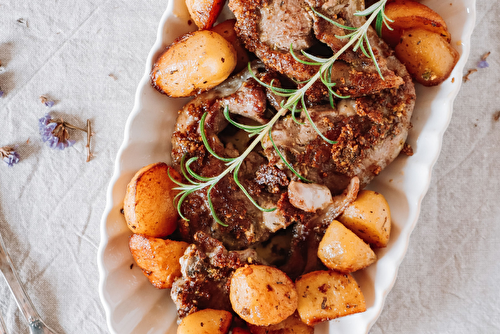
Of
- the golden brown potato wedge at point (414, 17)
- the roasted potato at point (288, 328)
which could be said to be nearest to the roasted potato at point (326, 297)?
the roasted potato at point (288, 328)

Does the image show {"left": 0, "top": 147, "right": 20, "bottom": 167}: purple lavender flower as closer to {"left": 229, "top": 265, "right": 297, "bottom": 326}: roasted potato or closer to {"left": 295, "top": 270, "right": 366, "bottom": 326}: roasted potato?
{"left": 229, "top": 265, "right": 297, "bottom": 326}: roasted potato

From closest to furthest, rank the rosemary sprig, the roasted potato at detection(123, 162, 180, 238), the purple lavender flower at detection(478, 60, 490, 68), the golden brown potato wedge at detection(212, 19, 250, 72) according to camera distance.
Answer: the rosemary sprig
the roasted potato at detection(123, 162, 180, 238)
the golden brown potato wedge at detection(212, 19, 250, 72)
the purple lavender flower at detection(478, 60, 490, 68)

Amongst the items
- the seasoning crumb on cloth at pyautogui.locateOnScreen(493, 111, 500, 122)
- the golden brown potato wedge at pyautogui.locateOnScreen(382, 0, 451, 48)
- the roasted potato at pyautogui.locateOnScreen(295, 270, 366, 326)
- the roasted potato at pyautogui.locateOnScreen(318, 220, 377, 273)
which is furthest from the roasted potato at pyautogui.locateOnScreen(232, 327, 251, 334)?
the seasoning crumb on cloth at pyautogui.locateOnScreen(493, 111, 500, 122)

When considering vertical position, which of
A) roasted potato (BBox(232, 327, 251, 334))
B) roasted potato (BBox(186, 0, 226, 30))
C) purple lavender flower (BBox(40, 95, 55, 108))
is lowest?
roasted potato (BBox(232, 327, 251, 334))

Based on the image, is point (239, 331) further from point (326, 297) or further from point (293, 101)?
point (293, 101)

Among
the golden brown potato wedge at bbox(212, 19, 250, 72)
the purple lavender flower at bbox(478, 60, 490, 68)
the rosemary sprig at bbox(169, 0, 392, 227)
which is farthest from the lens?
the purple lavender flower at bbox(478, 60, 490, 68)

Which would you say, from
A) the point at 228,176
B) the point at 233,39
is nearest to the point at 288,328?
the point at 228,176
